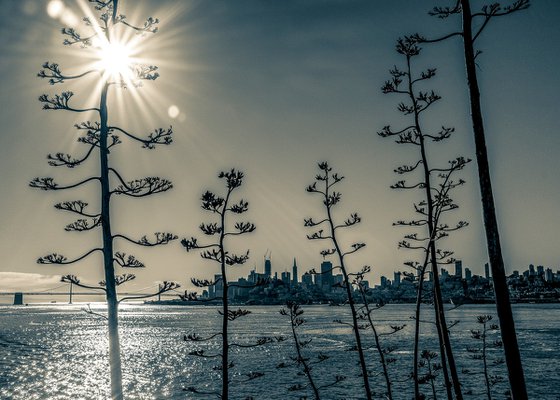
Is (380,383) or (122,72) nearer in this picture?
(122,72)

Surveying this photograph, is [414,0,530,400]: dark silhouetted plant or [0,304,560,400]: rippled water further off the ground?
[414,0,530,400]: dark silhouetted plant

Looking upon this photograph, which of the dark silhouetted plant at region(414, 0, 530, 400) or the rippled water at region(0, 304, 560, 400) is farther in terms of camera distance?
the rippled water at region(0, 304, 560, 400)

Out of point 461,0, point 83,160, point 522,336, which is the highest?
point 461,0

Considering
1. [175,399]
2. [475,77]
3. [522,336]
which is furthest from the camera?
[522,336]

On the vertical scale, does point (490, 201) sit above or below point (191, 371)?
above

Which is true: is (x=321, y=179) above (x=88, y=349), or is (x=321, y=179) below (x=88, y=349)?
above

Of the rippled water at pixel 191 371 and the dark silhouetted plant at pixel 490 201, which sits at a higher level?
the dark silhouetted plant at pixel 490 201

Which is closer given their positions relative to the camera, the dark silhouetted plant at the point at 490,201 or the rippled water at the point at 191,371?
the dark silhouetted plant at the point at 490,201

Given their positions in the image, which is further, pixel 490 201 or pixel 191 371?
pixel 191 371

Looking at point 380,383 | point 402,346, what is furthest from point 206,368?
point 402,346

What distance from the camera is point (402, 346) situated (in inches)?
3054

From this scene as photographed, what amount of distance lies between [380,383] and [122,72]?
4195 cm

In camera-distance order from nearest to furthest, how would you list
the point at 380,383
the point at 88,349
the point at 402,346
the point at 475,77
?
the point at 475,77 < the point at 380,383 < the point at 402,346 < the point at 88,349

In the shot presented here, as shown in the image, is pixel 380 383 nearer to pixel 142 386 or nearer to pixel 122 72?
pixel 142 386
